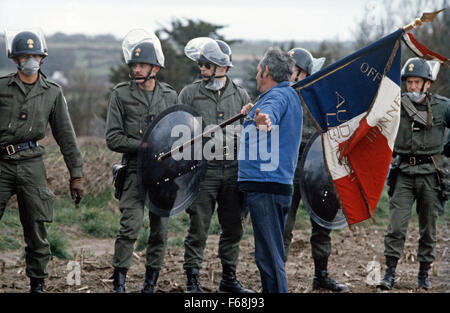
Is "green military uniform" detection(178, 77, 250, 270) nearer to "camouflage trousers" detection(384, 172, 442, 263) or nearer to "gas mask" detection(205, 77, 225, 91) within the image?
"gas mask" detection(205, 77, 225, 91)

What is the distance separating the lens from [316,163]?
674cm

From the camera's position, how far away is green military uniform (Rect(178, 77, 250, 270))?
6.62 m

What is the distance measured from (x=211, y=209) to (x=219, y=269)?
1323 millimetres

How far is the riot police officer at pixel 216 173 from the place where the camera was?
6629mm

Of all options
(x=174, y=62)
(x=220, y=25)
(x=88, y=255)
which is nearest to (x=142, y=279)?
(x=88, y=255)

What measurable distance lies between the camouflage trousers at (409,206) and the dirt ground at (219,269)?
37cm

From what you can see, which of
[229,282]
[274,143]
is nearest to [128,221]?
[229,282]

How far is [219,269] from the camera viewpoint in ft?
25.6

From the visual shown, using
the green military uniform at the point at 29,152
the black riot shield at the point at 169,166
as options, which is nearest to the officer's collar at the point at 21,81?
the green military uniform at the point at 29,152

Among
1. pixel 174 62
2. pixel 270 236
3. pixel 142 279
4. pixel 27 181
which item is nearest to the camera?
pixel 270 236

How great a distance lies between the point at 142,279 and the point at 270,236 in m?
2.40

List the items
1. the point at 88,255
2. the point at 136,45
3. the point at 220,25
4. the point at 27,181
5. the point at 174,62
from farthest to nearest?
1. the point at 220,25
2. the point at 174,62
3. the point at 88,255
4. the point at 136,45
5. the point at 27,181

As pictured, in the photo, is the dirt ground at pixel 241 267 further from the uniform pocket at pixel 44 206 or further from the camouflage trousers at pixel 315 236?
the uniform pocket at pixel 44 206
